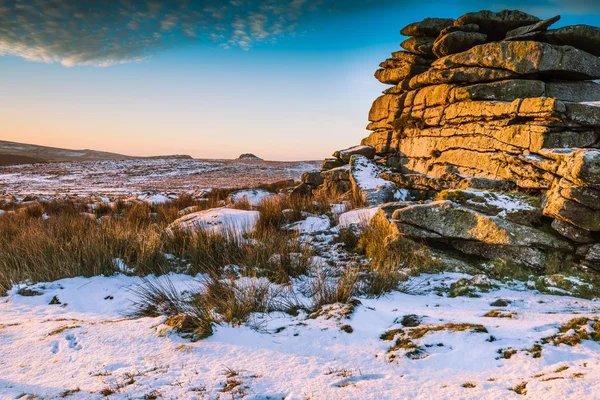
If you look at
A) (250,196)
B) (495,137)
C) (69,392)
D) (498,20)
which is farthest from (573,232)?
(250,196)

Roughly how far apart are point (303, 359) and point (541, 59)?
9542mm

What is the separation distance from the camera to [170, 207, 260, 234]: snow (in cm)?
676

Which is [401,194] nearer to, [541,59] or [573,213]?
[541,59]

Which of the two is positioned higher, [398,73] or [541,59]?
[398,73]

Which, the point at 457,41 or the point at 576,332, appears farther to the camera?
the point at 457,41

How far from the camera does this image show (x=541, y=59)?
8438mm

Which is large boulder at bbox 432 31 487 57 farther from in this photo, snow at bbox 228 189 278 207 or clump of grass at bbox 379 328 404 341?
clump of grass at bbox 379 328 404 341

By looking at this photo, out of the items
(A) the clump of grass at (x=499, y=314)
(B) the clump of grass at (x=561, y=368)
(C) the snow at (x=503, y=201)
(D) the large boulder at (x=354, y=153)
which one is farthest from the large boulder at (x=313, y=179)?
(B) the clump of grass at (x=561, y=368)

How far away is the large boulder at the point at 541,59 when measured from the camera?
843cm

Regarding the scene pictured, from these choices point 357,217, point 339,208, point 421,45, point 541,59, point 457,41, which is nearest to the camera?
point 357,217

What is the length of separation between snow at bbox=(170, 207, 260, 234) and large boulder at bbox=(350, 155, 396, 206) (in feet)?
10.6

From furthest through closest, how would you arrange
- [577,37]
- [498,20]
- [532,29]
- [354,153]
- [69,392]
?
[354,153] < [498,20] < [532,29] < [577,37] < [69,392]

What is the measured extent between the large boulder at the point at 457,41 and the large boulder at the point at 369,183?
4.01 m

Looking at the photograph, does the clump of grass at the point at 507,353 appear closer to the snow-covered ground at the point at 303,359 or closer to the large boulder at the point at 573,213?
the snow-covered ground at the point at 303,359
